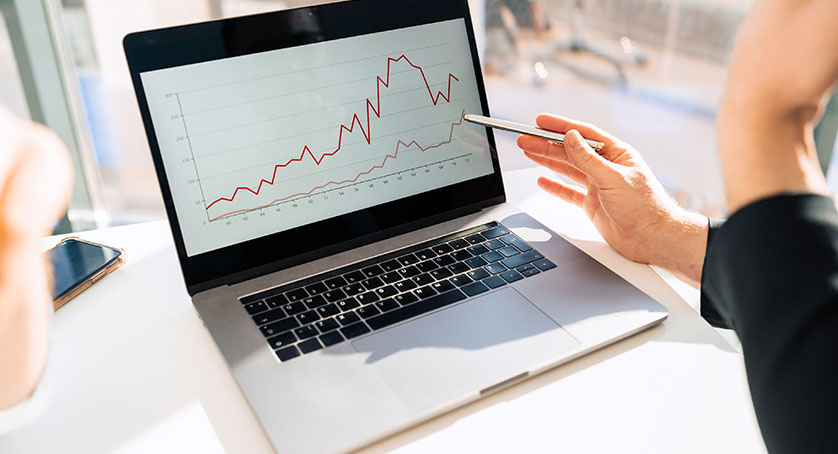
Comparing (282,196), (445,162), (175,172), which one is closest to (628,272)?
(445,162)

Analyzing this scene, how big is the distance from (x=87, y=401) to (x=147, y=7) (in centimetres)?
175

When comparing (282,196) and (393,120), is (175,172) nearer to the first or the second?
(282,196)

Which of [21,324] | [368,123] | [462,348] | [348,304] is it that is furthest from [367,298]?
[21,324]

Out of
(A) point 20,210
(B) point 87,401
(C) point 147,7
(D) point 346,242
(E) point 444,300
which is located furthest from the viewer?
(C) point 147,7

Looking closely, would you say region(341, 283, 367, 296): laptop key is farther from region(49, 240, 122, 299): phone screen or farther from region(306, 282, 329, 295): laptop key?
region(49, 240, 122, 299): phone screen

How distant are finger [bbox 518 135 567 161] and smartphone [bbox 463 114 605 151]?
0.05 m

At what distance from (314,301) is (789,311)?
46 cm

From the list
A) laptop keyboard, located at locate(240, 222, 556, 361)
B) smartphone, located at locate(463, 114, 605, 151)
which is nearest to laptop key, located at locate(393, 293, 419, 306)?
laptop keyboard, located at locate(240, 222, 556, 361)

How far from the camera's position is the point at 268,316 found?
2.20 ft

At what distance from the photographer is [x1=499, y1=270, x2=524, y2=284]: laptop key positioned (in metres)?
0.73

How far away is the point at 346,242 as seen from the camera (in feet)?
2.61

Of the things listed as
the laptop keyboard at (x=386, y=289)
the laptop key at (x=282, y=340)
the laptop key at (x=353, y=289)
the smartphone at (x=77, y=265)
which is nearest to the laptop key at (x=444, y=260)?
the laptop keyboard at (x=386, y=289)

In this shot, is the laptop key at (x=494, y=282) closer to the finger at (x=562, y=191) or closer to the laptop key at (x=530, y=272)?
the laptop key at (x=530, y=272)

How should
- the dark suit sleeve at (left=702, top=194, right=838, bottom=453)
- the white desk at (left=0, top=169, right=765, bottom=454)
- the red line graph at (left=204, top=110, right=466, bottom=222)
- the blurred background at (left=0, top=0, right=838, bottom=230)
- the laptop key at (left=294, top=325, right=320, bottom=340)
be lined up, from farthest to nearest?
the blurred background at (left=0, top=0, right=838, bottom=230) < the red line graph at (left=204, top=110, right=466, bottom=222) < the laptop key at (left=294, top=325, right=320, bottom=340) < the white desk at (left=0, top=169, right=765, bottom=454) < the dark suit sleeve at (left=702, top=194, right=838, bottom=453)
